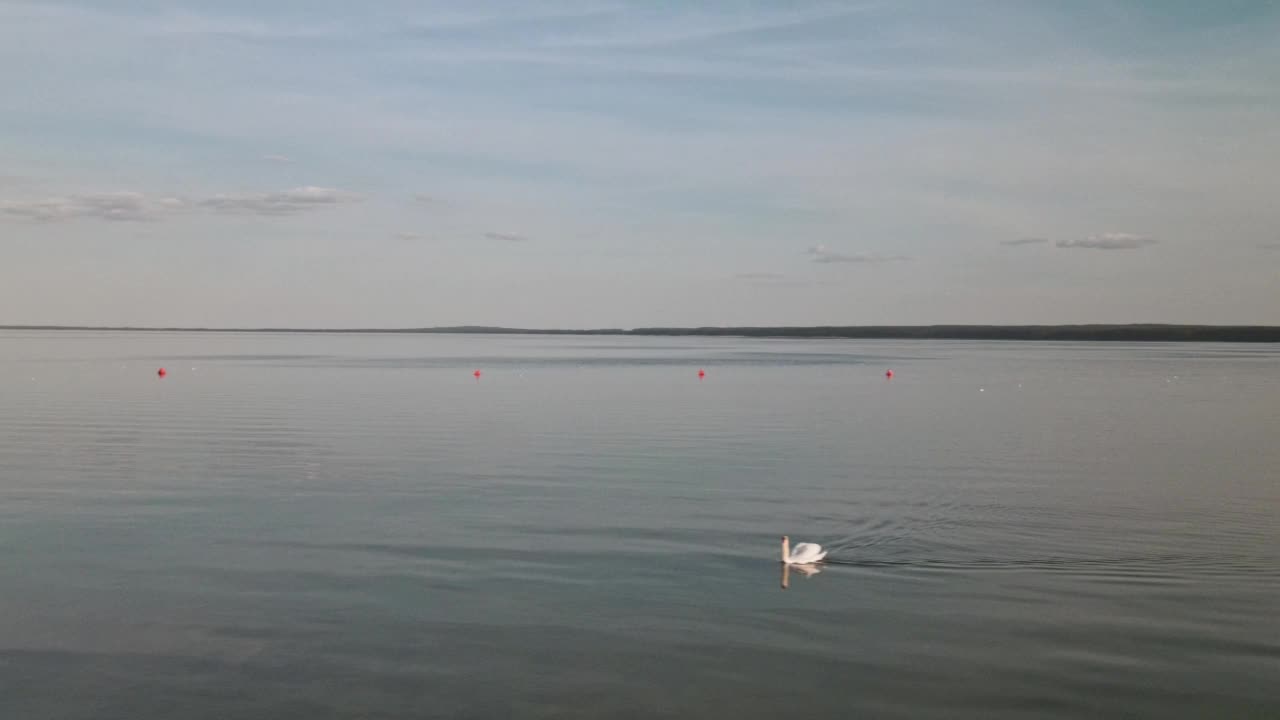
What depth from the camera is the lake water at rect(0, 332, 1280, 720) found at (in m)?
13.1

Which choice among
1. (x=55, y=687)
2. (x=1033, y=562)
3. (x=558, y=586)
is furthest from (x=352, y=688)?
(x=1033, y=562)

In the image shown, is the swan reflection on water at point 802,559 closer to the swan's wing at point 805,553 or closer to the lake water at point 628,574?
the swan's wing at point 805,553

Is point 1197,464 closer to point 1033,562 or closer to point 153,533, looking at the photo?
point 1033,562

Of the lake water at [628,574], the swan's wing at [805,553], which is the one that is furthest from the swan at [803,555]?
the lake water at [628,574]

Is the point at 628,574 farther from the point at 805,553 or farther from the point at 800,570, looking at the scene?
the point at 805,553

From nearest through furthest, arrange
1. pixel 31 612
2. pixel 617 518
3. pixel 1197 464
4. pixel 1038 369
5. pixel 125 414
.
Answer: pixel 31 612
pixel 617 518
pixel 1197 464
pixel 125 414
pixel 1038 369

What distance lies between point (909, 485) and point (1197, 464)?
1044 centimetres

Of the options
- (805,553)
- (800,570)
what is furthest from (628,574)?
(805,553)

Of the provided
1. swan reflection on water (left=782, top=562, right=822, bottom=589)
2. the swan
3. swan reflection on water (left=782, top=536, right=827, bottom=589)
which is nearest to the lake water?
swan reflection on water (left=782, top=562, right=822, bottom=589)

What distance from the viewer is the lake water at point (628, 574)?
42.9 feet

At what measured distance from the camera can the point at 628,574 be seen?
60.7 feet

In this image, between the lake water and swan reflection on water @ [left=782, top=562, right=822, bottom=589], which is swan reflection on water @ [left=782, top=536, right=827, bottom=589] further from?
the lake water

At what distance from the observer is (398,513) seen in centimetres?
2400

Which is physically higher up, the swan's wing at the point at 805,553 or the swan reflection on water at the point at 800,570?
the swan's wing at the point at 805,553
